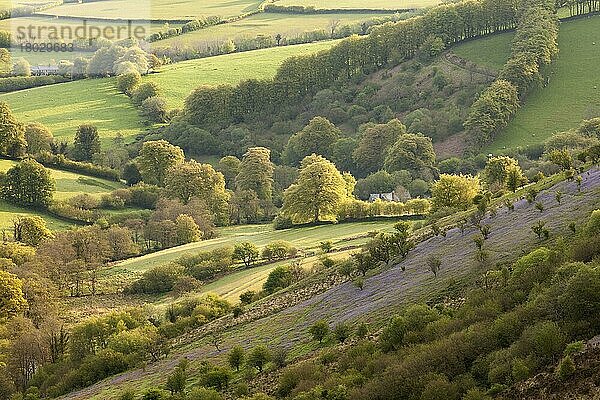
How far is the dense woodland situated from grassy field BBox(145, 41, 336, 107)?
6.70 metres

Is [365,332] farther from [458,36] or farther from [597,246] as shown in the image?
[458,36]

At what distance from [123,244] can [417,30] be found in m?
92.2

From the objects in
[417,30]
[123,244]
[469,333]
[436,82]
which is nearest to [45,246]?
[123,244]

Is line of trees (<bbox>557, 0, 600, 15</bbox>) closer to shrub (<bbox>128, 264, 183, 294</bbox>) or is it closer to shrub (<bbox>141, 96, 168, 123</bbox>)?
shrub (<bbox>141, 96, 168, 123</bbox>)

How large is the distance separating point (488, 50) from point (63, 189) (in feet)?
281

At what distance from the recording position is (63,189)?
11744cm

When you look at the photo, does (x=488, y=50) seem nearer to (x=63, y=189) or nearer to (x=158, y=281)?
(x=63, y=189)

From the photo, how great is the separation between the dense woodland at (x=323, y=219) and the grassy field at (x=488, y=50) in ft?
11.9

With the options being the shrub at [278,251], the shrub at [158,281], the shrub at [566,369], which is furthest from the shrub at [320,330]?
the shrub at [158,281]

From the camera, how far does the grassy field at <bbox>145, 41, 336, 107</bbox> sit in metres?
178

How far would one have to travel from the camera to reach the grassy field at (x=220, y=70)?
582 ft

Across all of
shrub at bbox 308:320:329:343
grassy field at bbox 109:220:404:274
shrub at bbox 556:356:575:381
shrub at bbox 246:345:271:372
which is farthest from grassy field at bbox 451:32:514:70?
shrub at bbox 556:356:575:381

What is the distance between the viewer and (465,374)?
27.9m

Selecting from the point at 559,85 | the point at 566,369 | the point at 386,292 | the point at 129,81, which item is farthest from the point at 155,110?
the point at 566,369
